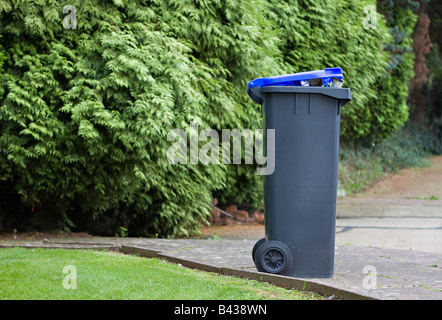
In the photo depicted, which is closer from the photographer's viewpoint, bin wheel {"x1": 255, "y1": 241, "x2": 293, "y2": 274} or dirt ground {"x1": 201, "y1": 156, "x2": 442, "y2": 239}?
bin wheel {"x1": 255, "y1": 241, "x2": 293, "y2": 274}

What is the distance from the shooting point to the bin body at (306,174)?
219 inches

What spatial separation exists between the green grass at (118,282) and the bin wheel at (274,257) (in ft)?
0.72

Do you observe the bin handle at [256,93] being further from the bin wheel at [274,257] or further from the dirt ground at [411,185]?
the dirt ground at [411,185]

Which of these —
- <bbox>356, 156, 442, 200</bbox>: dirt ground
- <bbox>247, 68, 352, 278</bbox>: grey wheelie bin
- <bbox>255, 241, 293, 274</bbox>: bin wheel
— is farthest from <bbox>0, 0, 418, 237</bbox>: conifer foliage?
<bbox>356, 156, 442, 200</bbox>: dirt ground

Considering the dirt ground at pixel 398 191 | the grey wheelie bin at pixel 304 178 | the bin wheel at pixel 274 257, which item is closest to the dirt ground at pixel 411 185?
the dirt ground at pixel 398 191

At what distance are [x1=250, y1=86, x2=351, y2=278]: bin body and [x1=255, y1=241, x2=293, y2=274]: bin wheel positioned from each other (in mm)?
59

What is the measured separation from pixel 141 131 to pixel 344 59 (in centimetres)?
699

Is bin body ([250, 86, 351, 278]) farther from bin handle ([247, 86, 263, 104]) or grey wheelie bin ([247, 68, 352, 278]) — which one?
bin handle ([247, 86, 263, 104])

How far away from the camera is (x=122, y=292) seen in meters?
4.82

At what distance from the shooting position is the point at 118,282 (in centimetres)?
521

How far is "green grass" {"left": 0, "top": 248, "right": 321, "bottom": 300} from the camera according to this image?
4.72 meters

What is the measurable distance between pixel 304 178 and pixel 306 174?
0.04 m
